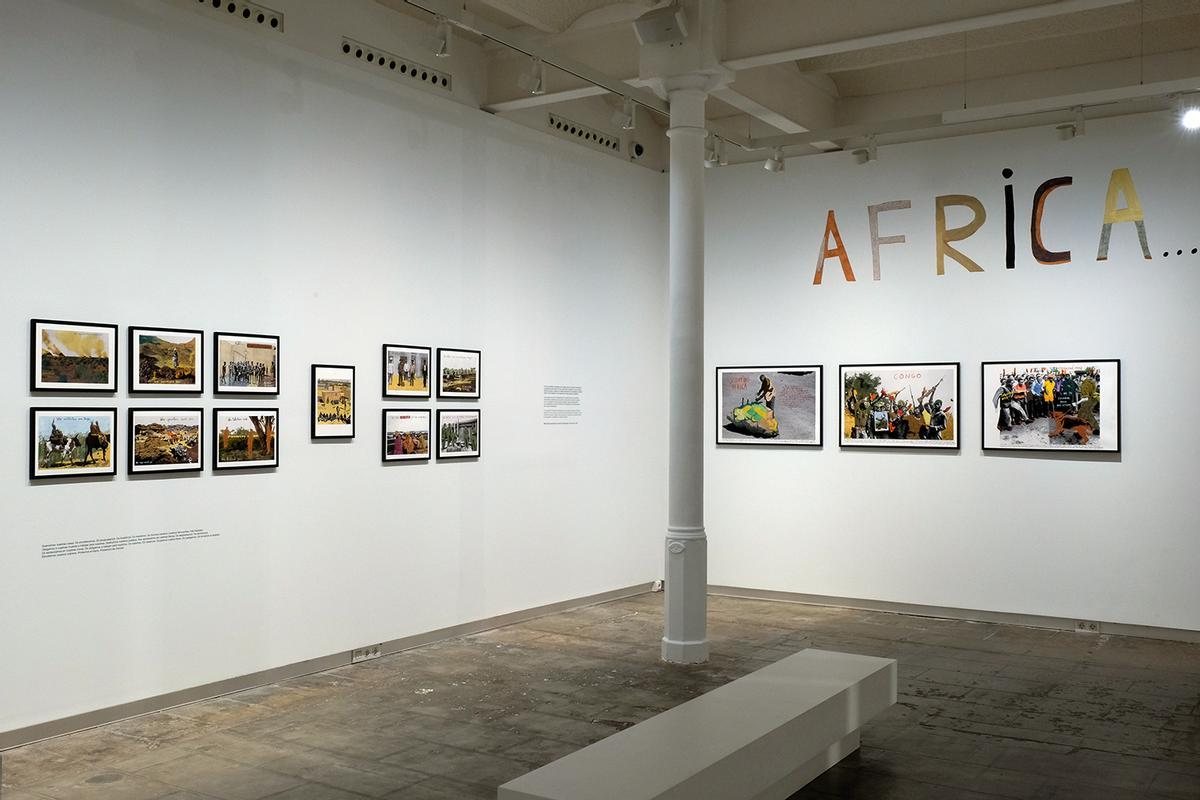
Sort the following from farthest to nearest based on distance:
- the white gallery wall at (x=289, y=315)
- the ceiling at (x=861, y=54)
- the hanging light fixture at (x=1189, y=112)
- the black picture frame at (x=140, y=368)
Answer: the hanging light fixture at (x=1189, y=112)
the ceiling at (x=861, y=54)
the black picture frame at (x=140, y=368)
the white gallery wall at (x=289, y=315)

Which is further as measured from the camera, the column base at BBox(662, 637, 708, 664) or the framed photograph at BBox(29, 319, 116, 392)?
the column base at BBox(662, 637, 708, 664)

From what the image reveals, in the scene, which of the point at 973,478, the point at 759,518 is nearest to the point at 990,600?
the point at 973,478

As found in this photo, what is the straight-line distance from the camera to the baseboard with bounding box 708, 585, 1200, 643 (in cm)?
1043

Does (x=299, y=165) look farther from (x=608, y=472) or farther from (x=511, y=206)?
(x=608, y=472)

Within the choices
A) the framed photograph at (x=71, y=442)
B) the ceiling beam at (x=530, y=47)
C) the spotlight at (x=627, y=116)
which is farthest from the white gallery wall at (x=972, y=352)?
the framed photograph at (x=71, y=442)

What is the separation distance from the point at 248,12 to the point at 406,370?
3.21 meters

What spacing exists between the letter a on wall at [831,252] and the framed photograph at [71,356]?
766cm

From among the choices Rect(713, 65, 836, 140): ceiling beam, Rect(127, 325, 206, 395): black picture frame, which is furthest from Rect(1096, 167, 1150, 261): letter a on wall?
Rect(127, 325, 206, 395): black picture frame

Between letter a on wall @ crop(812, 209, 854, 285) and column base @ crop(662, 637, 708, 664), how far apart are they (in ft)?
16.0

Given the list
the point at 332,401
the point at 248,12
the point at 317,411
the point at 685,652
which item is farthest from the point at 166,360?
the point at 685,652

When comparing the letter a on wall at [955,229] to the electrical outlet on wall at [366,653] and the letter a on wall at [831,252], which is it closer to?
the letter a on wall at [831,252]

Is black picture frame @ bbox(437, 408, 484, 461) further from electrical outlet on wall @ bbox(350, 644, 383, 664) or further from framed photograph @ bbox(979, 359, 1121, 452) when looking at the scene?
framed photograph @ bbox(979, 359, 1121, 452)

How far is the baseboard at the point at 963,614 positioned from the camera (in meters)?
10.4

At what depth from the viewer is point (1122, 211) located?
1068 centimetres
